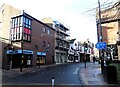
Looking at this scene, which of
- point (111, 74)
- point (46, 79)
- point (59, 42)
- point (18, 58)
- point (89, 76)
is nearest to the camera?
point (111, 74)

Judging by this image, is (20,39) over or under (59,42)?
under

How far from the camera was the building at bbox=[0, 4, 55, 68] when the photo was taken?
34.2 meters

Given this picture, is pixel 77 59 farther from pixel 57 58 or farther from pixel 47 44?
pixel 47 44

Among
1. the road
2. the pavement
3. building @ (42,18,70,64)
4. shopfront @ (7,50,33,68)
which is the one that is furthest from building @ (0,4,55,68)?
building @ (42,18,70,64)

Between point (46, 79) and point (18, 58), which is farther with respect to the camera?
point (18, 58)

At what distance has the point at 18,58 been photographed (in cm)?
3506

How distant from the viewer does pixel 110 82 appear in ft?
47.3

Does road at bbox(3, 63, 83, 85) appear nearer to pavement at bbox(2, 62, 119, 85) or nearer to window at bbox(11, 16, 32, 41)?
pavement at bbox(2, 62, 119, 85)

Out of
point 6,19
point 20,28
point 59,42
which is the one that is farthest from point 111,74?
point 59,42

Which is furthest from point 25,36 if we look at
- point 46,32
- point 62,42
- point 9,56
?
point 62,42

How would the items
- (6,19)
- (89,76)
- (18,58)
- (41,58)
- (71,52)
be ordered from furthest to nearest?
(71,52), (41,58), (6,19), (18,58), (89,76)

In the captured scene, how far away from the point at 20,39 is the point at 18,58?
12.0 ft

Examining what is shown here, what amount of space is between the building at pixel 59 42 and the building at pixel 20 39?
1200cm

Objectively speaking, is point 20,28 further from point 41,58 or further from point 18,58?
point 41,58
